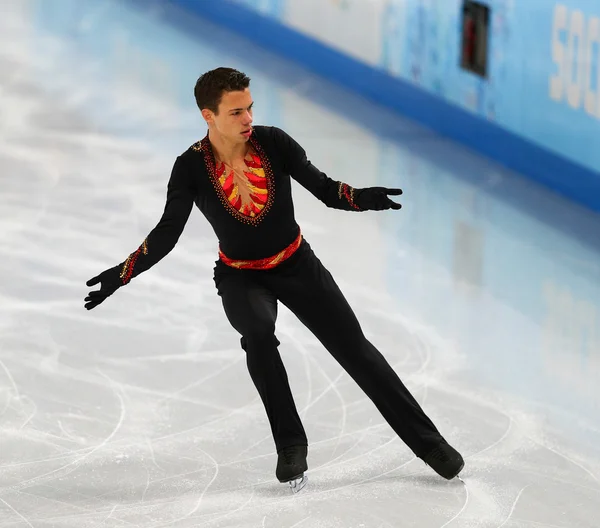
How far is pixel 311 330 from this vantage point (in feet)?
14.4

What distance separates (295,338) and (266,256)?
4.75ft

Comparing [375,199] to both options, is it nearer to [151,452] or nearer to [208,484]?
[208,484]

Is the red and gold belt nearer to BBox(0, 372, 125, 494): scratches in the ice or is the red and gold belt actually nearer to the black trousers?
the black trousers

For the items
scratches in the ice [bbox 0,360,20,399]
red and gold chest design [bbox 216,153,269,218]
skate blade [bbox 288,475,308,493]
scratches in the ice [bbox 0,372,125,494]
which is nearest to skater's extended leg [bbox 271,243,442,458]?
red and gold chest design [bbox 216,153,269,218]

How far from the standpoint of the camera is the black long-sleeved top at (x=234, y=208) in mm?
4262

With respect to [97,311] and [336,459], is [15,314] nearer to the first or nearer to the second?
[97,311]

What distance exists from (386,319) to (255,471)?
150 centimetres

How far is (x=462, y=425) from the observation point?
5.01m

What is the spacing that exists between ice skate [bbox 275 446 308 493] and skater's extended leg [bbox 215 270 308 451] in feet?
0.07

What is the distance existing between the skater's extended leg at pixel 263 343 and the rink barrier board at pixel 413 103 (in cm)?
359

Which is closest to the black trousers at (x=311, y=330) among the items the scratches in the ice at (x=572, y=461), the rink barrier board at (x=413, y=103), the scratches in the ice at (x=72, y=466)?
the scratches in the ice at (x=572, y=461)

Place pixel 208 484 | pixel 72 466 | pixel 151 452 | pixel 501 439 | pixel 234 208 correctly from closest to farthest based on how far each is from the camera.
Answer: pixel 234 208 < pixel 208 484 < pixel 72 466 < pixel 151 452 < pixel 501 439

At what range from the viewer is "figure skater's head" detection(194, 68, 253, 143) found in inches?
164

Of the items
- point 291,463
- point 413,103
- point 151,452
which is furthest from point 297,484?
point 413,103
